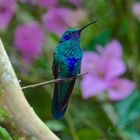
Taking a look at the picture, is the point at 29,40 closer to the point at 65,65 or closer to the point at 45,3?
the point at 45,3

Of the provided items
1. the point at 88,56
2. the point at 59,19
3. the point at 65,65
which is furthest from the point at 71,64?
the point at 59,19

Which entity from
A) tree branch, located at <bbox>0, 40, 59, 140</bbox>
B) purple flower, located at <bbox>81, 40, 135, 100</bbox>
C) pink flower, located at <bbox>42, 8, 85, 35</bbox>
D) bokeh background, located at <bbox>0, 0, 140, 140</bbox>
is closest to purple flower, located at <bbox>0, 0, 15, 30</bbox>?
bokeh background, located at <bbox>0, 0, 140, 140</bbox>

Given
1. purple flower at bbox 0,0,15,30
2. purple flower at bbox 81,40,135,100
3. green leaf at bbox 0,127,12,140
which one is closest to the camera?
green leaf at bbox 0,127,12,140

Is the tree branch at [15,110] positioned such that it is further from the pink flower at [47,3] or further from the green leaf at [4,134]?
the pink flower at [47,3]

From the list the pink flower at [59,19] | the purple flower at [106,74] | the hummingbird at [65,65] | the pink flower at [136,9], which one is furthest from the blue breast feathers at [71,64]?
Result: the pink flower at [136,9]

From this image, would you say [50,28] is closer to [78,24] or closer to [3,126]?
[78,24]

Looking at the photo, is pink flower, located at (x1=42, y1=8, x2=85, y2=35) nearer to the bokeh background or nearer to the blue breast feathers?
the bokeh background

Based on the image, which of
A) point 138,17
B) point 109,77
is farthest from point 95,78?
point 138,17
